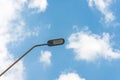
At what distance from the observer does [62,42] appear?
1553 cm

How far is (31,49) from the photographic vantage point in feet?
53.7

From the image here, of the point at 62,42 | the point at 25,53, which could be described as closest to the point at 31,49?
the point at 25,53

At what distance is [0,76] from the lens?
1530 cm

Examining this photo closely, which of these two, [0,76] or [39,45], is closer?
[0,76]

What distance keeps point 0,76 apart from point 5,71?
0.31 m

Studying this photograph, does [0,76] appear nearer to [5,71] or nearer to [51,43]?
[5,71]

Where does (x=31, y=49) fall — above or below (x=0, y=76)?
above

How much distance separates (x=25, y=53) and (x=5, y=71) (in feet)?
4.19

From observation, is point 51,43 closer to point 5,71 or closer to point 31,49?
point 31,49

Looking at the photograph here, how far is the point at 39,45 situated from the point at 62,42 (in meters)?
1.51

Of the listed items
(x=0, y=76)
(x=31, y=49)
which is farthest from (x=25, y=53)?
(x=0, y=76)

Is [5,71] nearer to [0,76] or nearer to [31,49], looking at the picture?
[0,76]

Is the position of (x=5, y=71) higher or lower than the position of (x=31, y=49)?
lower

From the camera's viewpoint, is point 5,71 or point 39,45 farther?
point 39,45
